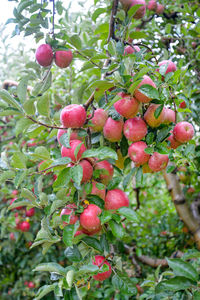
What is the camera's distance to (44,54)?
95 centimetres

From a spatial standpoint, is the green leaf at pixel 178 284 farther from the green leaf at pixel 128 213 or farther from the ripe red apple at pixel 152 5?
the ripe red apple at pixel 152 5

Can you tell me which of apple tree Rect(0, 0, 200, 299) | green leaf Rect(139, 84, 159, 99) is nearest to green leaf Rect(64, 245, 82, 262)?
apple tree Rect(0, 0, 200, 299)

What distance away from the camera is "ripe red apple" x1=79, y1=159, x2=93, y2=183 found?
71 cm

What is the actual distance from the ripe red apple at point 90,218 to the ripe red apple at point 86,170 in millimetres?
71

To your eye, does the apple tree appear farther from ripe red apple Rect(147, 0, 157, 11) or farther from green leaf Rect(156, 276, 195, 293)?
ripe red apple Rect(147, 0, 157, 11)

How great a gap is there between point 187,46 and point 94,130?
940mm

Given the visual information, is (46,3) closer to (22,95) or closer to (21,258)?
(22,95)

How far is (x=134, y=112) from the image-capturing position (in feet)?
2.50

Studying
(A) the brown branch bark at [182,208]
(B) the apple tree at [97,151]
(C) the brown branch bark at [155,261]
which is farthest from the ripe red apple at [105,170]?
(C) the brown branch bark at [155,261]

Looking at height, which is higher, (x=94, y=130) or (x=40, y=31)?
(x=40, y=31)

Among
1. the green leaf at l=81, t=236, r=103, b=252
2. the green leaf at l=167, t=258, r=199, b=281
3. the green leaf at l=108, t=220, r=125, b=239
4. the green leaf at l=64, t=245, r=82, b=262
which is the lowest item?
the green leaf at l=64, t=245, r=82, b=262

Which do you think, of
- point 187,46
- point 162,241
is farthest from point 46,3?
point 162,241

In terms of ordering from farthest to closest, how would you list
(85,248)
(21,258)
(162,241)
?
1. (21,258)
2. (162,241)
3. (85,248)

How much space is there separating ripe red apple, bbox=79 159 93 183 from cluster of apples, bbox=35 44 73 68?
0.43 meters
